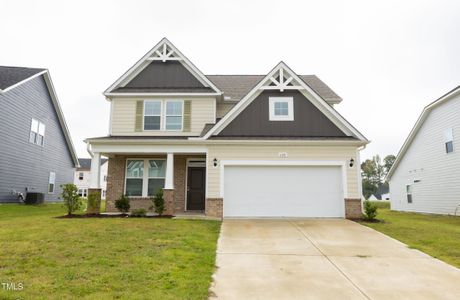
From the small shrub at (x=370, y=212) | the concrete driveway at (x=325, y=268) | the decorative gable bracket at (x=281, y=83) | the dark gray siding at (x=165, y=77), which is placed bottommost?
the concrete driveway at (x=325, y=268)

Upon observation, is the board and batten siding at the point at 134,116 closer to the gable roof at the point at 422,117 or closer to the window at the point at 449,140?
the gable roof at the point at 422,117

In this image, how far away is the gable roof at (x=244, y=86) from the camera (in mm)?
16531

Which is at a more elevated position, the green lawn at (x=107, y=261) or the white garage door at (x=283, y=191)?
the white garage door at (x=283, y=191)

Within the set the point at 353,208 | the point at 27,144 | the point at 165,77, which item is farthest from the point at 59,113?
the point at 353,208

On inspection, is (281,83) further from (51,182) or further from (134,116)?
(51,182)

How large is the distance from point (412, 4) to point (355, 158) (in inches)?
273

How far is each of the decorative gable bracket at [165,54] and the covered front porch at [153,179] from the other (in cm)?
502

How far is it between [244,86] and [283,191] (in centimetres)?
739

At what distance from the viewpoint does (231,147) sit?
44.0 feet

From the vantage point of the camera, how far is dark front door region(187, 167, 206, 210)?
14961 millimetres

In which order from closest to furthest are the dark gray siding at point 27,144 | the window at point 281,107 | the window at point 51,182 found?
1. the window at point 281,107
2. the dark gray siding at point 27,144
3. the window at point 51,182

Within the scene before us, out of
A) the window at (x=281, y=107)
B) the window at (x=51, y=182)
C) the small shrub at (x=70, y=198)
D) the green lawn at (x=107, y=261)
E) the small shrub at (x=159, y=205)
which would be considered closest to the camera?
the green lawn at (x=107, y=261)

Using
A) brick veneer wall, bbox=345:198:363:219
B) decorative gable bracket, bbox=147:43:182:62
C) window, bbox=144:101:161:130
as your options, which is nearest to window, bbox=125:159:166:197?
window, bbox=144:101:161:130

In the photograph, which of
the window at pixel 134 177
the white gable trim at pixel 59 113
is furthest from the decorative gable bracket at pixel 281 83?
the white gable trim at pixel 59 113
